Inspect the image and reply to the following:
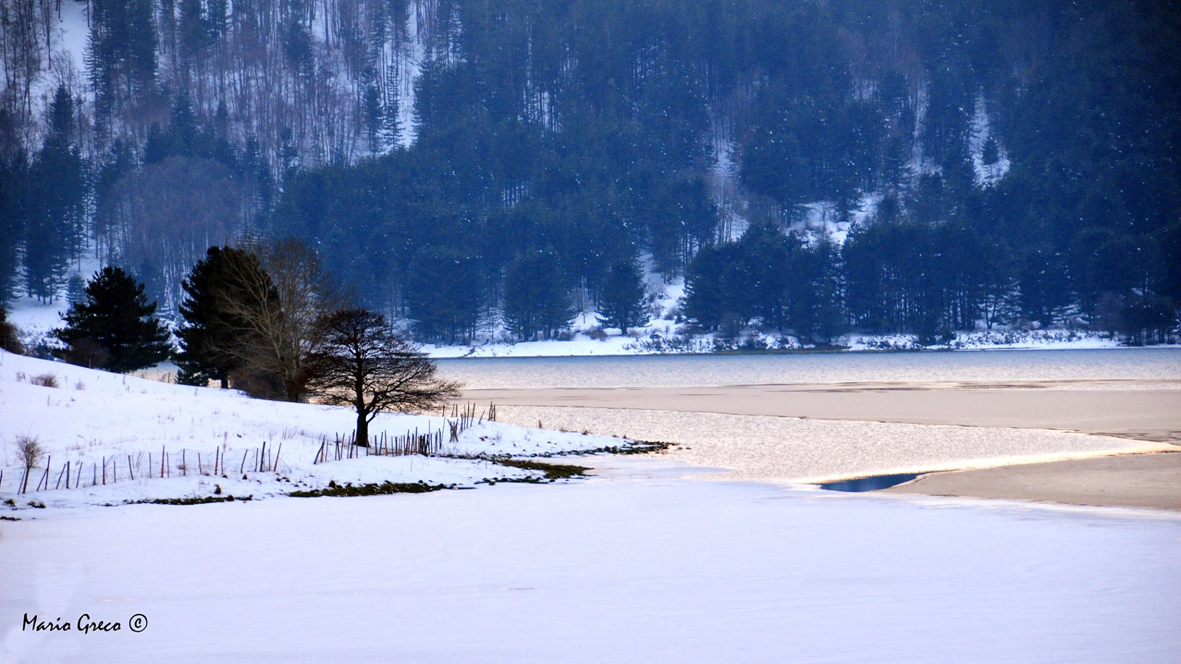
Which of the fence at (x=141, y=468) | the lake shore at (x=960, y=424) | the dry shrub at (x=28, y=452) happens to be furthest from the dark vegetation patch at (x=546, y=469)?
the dry shrub at (x=28, y=452)

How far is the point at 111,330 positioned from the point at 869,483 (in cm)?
5349

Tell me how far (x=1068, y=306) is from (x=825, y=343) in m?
45.2

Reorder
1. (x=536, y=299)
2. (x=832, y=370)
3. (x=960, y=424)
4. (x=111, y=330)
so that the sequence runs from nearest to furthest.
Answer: (x=960, y=424) < (x=111, y=330) < (x=832, y=370) < (x=536, y=299)

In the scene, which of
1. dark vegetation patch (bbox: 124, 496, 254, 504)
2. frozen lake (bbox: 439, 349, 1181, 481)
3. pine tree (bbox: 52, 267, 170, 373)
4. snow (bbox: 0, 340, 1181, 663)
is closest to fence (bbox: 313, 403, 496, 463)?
snow (bbox: 0, 340, 1181, 663)

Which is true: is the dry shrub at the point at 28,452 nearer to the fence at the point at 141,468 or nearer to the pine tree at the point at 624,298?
the fence at the point at 141,468

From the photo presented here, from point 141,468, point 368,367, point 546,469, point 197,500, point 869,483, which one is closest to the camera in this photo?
point 197,500

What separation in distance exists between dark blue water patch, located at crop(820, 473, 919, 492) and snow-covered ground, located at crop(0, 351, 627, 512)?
31.7ft

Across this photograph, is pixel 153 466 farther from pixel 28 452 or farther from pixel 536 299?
pixel 536 299

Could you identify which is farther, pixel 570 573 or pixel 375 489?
pixel 375 489

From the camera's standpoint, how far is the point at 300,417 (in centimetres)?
4225

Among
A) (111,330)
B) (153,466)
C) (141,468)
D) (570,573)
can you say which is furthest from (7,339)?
(570,573)

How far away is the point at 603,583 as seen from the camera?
1634cm

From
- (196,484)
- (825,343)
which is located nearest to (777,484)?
(196,484)

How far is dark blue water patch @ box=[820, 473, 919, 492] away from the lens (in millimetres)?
29531
